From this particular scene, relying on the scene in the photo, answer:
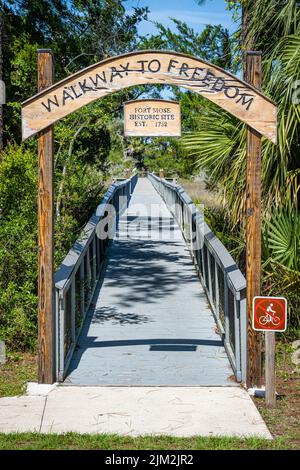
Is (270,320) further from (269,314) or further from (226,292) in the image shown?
(226,292)

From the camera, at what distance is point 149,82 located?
23.9 ft

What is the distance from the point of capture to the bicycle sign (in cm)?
674

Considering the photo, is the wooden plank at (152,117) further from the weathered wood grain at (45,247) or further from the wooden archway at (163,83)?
the weathered wood grain at (45,247)

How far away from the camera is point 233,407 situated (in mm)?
6703

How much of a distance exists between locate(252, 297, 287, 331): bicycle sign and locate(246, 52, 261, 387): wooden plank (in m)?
0.57

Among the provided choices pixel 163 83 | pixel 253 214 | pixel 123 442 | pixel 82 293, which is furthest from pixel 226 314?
pixel 123 442

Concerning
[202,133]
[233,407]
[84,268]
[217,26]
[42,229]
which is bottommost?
[233,407]

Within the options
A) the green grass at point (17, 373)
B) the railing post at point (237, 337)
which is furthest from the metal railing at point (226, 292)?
the green grass at point (17, 373)

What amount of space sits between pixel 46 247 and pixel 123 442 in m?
2.36

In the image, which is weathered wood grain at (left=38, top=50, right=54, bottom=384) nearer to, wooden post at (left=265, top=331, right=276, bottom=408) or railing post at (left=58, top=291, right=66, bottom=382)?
railing post at (left=58, top=291, right=66, bottom=382)

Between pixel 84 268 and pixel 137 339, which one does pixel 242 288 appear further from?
pixel 84 268

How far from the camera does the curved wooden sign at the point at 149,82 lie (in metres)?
7.29
